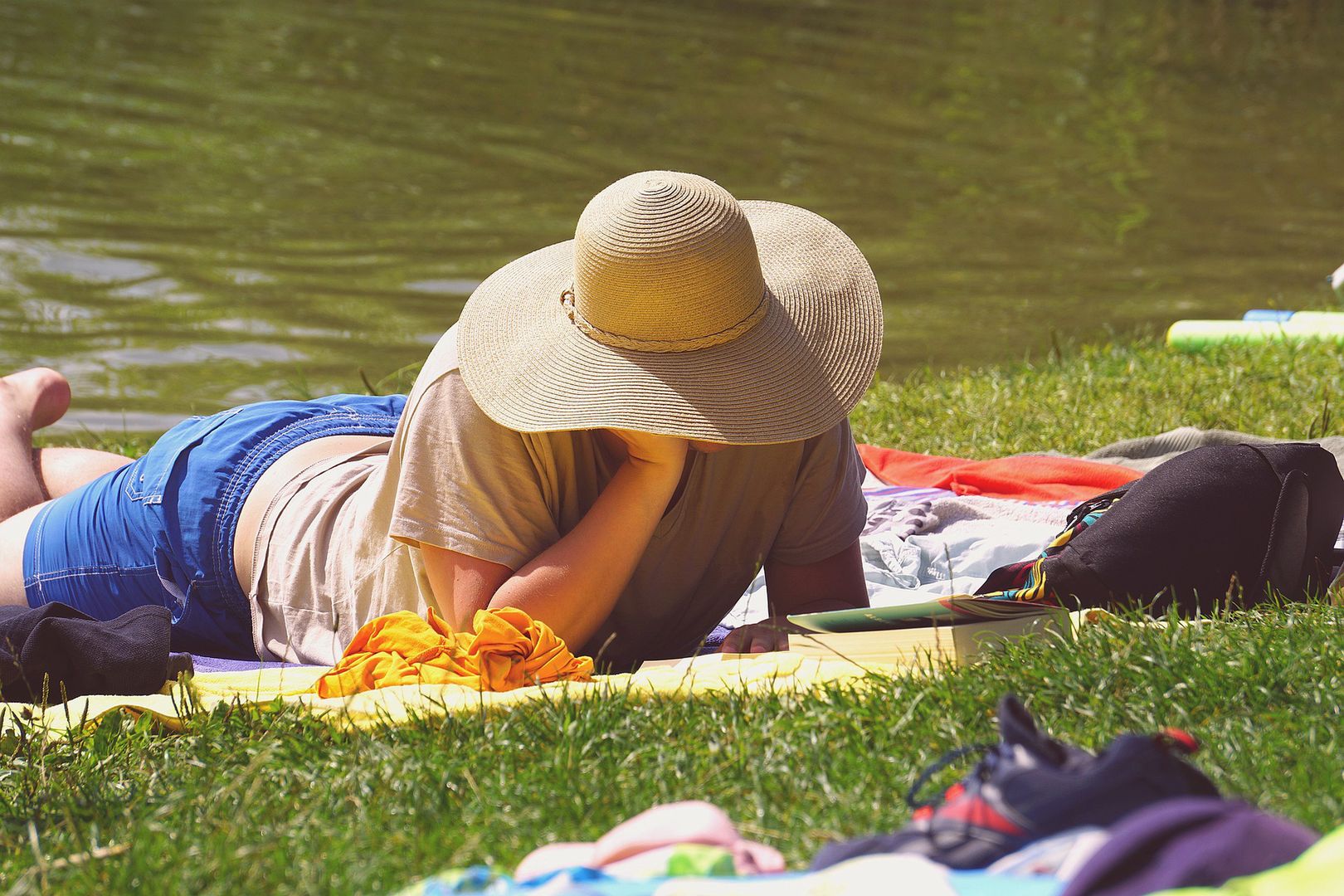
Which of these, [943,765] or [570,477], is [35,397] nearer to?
[570,477]

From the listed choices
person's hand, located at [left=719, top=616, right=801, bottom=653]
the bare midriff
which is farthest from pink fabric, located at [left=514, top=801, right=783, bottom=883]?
the bare midriff

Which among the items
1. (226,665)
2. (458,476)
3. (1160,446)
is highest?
(458,476)

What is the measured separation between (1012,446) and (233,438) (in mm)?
3030

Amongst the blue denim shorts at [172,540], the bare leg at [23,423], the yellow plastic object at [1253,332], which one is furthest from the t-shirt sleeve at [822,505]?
the yellow plastic object at [1253,332]

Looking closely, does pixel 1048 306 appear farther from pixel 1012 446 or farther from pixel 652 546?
pixel 652 546

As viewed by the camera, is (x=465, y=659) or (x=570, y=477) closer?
(x=465, y=659)

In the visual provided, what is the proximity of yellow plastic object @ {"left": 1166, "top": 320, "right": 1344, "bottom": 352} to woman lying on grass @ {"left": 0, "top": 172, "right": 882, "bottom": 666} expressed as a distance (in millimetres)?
3682

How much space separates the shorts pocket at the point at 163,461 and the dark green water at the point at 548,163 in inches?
125

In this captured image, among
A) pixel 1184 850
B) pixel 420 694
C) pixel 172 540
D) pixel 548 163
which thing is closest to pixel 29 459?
pixel 172 540

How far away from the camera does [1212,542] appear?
10.0 feet

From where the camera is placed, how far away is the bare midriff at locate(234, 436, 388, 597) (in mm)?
3404

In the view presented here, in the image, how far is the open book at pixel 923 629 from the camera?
282 centimetres

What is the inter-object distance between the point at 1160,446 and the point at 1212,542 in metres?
1.81

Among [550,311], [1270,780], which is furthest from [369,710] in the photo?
[1270,780]
